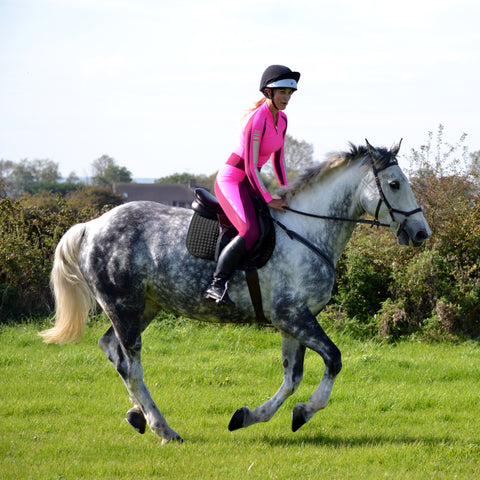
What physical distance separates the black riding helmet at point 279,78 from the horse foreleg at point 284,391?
241cm

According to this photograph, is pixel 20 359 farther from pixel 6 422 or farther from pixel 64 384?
pixel 6 422

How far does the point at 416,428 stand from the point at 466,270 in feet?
16.1

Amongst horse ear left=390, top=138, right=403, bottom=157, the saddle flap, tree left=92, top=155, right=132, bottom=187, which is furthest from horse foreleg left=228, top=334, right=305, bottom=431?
tree left=92, top=155, right=132, bottom=187

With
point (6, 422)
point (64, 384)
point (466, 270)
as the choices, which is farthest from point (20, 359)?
point (466, 270)

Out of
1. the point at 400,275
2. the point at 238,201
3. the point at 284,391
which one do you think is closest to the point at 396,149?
the point at 238,201

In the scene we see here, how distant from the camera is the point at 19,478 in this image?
5.11m

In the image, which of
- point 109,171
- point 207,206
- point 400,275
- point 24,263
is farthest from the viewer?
point 109,171

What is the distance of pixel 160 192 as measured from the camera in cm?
10094

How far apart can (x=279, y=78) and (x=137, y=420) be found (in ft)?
11.8

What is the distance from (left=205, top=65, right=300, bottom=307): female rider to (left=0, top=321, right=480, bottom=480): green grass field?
4.92 ft

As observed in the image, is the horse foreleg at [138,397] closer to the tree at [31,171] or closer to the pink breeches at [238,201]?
the pink breeches at [238,201]

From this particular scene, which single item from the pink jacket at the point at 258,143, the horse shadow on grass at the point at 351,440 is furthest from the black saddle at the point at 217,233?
the horse shadow on grass at the point at 351,440

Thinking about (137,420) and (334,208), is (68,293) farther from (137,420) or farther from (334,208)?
(334,208)

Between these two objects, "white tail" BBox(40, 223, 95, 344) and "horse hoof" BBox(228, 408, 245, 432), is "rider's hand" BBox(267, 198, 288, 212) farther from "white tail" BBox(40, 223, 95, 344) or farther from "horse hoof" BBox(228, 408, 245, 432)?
"white tail" BBox(40, 223, 95, 344)
